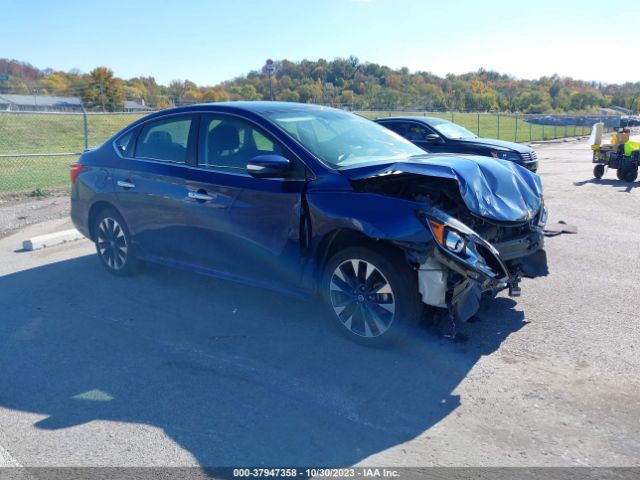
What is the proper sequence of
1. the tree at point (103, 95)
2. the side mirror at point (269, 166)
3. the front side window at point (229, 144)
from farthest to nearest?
the tree at point (103, 95)
the front side window at point (229, 144)
the side mirror at point (269, 166)

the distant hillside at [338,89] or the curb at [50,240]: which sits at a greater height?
the distant hillside at [338,89]

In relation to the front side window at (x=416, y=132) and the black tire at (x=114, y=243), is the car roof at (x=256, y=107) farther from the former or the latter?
the front side window at (x=416, y=132)

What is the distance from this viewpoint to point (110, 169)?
649cm

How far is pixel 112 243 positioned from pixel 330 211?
3021mm

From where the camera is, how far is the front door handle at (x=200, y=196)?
544 cm

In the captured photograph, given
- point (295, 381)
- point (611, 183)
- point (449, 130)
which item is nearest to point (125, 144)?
point (295, 381)

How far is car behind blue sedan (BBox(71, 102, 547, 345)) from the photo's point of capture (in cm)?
439

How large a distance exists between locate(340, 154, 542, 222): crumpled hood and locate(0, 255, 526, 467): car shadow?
38.1 inches

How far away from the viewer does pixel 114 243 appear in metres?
6.55

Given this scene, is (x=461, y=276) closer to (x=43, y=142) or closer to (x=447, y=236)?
(x=447, y=236)

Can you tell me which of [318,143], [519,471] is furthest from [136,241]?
[519,471]

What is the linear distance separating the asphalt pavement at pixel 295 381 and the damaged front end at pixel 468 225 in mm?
495

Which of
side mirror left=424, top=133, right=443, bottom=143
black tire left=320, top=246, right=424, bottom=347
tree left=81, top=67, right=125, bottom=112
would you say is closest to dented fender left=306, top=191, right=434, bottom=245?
black tire left=320, top=246, right=424, bottom=347

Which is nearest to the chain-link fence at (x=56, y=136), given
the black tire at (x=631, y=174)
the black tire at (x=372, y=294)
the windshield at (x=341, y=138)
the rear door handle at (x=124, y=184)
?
the rear door handle at (x=124, y=184)
